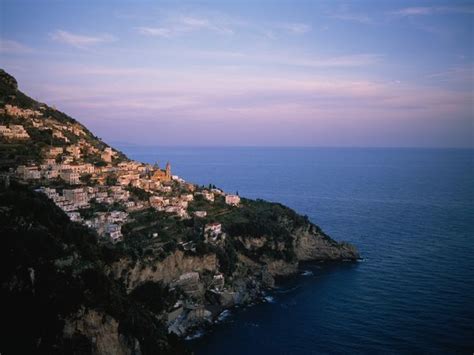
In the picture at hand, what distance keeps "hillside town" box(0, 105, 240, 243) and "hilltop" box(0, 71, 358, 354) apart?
0.13 m

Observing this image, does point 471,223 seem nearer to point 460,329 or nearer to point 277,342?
point 460,329

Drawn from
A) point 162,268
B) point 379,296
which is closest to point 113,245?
point 162,268

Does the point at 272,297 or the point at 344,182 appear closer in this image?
the point at 272,297

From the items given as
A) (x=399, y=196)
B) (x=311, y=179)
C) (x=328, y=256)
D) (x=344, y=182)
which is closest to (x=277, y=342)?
(x=328, y=256)

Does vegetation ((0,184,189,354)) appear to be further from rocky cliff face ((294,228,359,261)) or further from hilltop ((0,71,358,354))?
rocky cliff face ((294,228,359,261))

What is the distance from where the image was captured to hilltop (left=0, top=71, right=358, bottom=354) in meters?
20.1

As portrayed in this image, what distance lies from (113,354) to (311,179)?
3646 inches

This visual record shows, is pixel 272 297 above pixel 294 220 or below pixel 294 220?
below

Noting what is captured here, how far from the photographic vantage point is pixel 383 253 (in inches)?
1796

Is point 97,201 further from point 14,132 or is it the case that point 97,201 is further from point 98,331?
point 98,331

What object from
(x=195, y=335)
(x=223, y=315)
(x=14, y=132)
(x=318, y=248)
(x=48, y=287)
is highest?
(x=14, y=132)

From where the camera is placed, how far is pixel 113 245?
1240 inches

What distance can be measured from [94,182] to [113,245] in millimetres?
12794

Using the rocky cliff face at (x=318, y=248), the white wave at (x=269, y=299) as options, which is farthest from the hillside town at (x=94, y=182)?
the rocky cliff face at (x=318, y=248)
